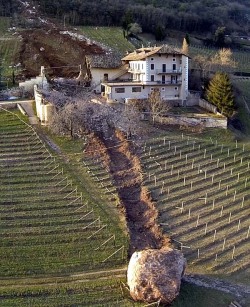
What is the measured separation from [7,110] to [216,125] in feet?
67.2

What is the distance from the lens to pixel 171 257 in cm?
3011

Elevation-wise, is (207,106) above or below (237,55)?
above

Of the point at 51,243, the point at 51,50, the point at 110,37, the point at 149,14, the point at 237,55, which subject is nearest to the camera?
the point at 51,243

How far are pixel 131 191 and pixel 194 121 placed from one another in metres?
15.0

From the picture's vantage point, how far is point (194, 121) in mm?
52469

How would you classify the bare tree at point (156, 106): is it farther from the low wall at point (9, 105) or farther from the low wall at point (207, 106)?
the low wall at point (9, 105)

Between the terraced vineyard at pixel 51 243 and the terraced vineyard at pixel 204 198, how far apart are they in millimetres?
5118

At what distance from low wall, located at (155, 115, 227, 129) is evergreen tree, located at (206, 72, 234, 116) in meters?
3.24

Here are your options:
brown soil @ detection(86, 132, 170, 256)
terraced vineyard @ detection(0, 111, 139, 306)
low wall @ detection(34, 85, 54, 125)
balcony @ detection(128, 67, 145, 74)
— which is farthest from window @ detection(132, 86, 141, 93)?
terraced vineyard @ detection(0, 111, 139, 306)

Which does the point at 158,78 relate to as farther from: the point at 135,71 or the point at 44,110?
the point at 44,110

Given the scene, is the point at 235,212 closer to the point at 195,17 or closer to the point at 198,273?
the point at 198,273

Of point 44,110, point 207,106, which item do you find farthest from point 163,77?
point 44,110

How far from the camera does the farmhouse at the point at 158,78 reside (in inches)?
2313

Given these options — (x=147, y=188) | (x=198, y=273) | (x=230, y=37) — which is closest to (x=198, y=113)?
(x=147, y=188)
